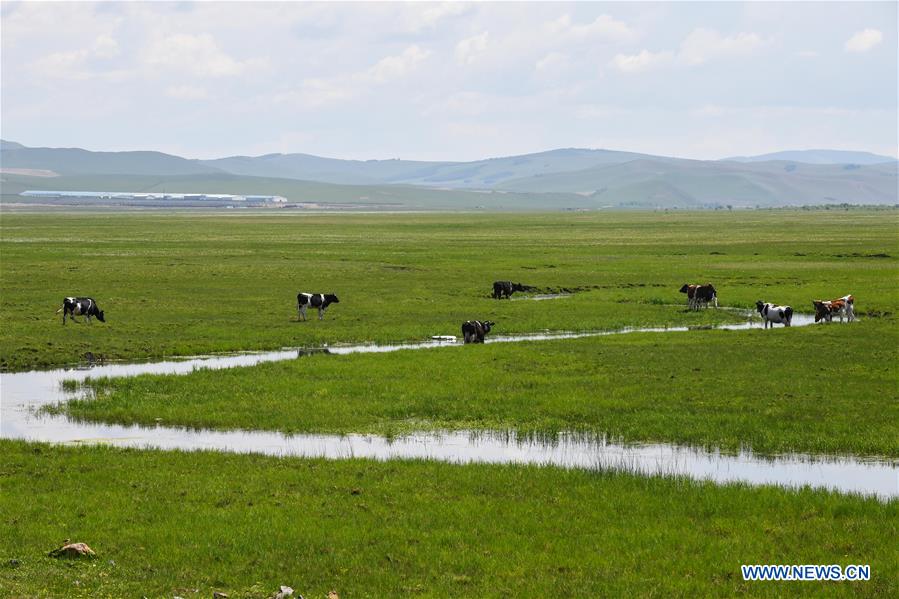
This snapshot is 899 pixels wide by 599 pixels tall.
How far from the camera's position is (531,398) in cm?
2672

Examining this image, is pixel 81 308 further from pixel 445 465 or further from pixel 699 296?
pixel 445 465

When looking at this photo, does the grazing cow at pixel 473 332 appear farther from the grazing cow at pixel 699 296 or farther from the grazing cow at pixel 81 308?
the grazing cow at pixel 81 308

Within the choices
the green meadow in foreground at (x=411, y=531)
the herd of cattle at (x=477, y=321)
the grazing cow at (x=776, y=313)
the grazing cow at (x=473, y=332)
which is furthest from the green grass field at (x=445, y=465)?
the grazing cow at (x=776, y=313)

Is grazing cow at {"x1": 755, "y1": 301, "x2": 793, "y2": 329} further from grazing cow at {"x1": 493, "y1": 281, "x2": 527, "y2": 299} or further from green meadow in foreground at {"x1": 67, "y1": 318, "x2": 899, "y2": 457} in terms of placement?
grazing cow at {"x1": 493, "y1": 281, "x2": 527, "y2": 299}

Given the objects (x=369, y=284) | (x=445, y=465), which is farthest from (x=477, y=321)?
(x=369, y=284)

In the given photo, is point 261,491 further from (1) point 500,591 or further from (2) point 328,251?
(2) point 328,251

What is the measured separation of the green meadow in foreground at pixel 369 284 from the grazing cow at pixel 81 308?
0.65 meters

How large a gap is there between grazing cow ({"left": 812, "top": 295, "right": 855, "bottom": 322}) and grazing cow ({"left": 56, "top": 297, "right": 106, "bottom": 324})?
87.9ft

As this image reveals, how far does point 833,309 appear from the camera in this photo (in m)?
42.1

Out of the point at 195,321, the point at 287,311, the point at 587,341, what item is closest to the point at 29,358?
the point at 195,321

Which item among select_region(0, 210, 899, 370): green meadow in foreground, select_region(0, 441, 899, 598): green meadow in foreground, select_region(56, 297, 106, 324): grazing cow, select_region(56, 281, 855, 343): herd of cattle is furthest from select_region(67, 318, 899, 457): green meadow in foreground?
select_region(56, 297, 106, 324): grazing cow

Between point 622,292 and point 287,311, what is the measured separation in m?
17.0

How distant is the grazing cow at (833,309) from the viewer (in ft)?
137

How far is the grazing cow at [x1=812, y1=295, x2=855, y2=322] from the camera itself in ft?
137
